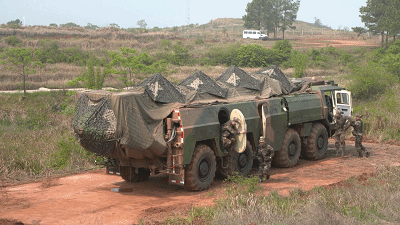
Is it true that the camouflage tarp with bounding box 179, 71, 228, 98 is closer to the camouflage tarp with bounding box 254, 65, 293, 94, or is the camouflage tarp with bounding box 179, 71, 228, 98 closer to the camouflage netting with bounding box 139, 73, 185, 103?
the camouflage netting with bounding box 139, 73, 185, 103

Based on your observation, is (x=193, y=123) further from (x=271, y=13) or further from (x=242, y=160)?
(x=271, y=13)

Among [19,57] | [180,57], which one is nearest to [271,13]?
[180,57]

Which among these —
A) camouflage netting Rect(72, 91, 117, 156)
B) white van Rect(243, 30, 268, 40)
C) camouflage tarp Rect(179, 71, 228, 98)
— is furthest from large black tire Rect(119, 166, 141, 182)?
white van Rect(243, 30, 268, 40)

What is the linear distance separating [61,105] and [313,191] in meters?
19.8

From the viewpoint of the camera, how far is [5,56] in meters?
35.9

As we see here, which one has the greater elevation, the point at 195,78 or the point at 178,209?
the point at 195,78

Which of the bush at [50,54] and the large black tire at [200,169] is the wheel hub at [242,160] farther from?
the bush at [50,54]

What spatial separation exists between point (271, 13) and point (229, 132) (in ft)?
218

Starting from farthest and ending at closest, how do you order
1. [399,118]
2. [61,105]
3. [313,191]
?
1. [61,105]
2. [399,118]
3. [313,191]

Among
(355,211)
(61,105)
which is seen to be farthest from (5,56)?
(355,211)

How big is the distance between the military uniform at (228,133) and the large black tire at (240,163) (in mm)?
442

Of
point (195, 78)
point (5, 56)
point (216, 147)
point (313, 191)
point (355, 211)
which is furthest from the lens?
point (5, 56)

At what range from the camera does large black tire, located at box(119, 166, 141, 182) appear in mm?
11859

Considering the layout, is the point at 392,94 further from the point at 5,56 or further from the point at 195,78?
the point at 5,56
